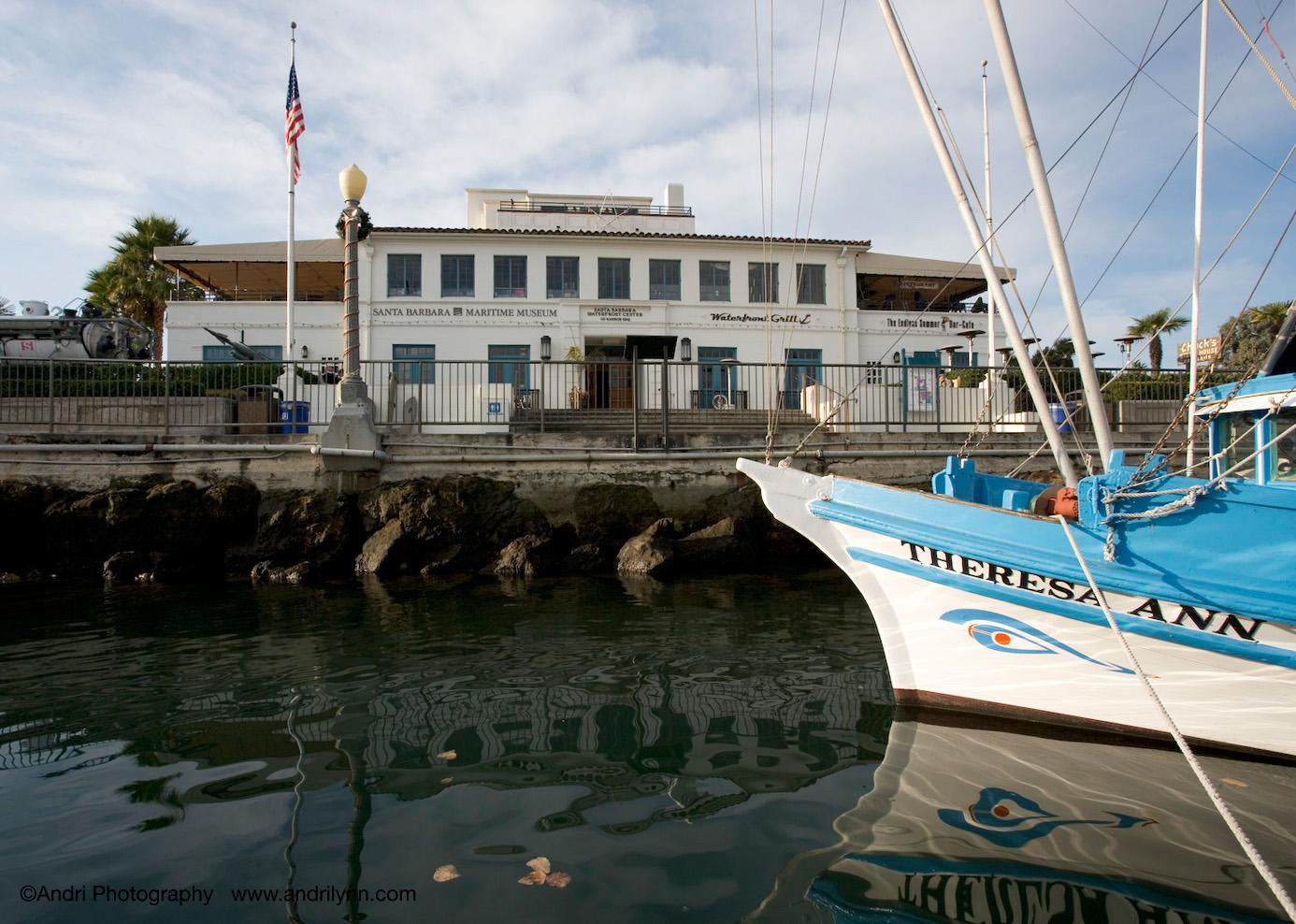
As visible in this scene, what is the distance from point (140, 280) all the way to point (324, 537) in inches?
913

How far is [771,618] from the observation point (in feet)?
28.4

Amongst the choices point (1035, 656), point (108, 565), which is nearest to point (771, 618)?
point (1035, 656)

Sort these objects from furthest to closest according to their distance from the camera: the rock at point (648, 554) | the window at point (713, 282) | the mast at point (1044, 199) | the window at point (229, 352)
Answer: the window at point (713, 282), the window at point (229, 352), the rock at point (648, 554), the mast at point (1044, 199)

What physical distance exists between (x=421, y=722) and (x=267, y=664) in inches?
95.4

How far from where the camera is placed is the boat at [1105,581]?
4.51m

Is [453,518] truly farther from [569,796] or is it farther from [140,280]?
[140,280]

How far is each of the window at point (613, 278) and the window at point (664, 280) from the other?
2.78 ft

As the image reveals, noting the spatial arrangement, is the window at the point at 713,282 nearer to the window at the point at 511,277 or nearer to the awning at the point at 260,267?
the window at the point at 511,277

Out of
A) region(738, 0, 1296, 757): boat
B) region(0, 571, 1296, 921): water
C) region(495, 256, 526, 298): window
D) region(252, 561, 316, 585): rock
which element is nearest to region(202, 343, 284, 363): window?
region(495, 256, 526, 298): window

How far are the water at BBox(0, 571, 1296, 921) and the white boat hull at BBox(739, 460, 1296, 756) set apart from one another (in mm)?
259

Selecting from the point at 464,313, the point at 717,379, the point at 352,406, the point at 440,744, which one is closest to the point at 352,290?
the point at 352,406

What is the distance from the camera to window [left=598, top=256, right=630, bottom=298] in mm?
26156

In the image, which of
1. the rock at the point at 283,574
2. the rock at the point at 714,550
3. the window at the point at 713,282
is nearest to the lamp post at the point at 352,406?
the rock at the point at 283,574

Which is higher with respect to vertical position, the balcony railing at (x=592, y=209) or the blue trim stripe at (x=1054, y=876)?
the balcony railing at (x=592, y=209)
